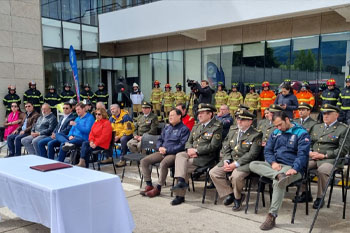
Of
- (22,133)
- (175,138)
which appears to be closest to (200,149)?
(175,138)

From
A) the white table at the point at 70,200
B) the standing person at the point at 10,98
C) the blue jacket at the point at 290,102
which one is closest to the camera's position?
the white table at the point at 70,200

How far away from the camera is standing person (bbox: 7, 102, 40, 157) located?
7.31 m

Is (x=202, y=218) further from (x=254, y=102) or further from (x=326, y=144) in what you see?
(x=254, y=102)

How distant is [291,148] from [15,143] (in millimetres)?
6361

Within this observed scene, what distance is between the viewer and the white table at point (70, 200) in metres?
2.66

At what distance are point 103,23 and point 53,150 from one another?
1025 cm

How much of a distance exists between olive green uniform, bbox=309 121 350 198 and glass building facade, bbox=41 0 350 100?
6.56m

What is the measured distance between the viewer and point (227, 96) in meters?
11.4

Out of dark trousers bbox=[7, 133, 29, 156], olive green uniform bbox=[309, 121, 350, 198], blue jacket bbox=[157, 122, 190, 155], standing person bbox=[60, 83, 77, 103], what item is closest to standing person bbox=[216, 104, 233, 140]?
blue jacket bbox=[157, 122, 190, 155]

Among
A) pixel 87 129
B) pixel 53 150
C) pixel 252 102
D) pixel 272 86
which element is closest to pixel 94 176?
pixel 87 129

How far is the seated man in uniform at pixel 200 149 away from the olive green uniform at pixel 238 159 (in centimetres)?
25

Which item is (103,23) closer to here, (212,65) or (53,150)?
(212,65)

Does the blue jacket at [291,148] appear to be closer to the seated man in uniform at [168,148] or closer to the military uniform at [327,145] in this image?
the military uniform at [327,145]

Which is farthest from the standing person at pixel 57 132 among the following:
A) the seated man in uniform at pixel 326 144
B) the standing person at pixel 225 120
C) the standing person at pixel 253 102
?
the standing person at pixel 253 102
